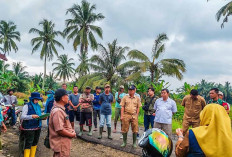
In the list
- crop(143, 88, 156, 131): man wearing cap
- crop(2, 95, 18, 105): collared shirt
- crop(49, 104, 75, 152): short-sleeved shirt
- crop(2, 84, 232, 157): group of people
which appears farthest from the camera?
crop(2, 95, 18, 105): collared shirt

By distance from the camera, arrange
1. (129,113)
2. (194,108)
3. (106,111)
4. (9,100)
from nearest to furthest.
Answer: (194,108) < (129,113) < (106,111) < (9,100)

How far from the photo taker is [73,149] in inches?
209

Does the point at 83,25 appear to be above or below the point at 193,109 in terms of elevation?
above

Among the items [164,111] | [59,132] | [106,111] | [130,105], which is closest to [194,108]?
[164,111]

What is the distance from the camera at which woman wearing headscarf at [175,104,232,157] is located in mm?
1612

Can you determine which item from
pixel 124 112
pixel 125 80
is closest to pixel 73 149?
pixel 124 112

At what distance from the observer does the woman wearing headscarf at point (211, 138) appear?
1612 millimetres

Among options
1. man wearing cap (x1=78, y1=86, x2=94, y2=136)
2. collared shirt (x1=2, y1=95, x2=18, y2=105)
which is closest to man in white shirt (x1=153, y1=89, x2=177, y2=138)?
man wearing cap (x1=78, y1=86, x2=94, y2=136)

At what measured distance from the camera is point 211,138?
1.64 meters

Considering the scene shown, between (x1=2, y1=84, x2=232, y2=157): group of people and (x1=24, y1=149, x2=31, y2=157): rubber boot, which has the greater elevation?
(x1=2, y1=84, x2=232, y2=157): group of people

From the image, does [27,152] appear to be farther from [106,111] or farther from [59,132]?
[106,111]

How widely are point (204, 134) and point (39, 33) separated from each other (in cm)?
3350

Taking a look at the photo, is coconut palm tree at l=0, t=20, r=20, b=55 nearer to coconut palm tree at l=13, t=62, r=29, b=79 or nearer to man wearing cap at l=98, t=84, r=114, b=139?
coconut palm tree at l=13, t=62, r=29, b=79

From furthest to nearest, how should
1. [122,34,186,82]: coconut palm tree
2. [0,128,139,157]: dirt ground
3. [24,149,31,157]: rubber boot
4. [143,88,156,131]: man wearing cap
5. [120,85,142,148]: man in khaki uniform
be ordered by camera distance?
[122,34,186,82]: coconut palm tree
[143,88,156,131]: man wearing cap
[120,85,142,148]: man in khaki uniform
[0,128,139,157]: dirt ground
[24,149,31,157]: rubber boot
